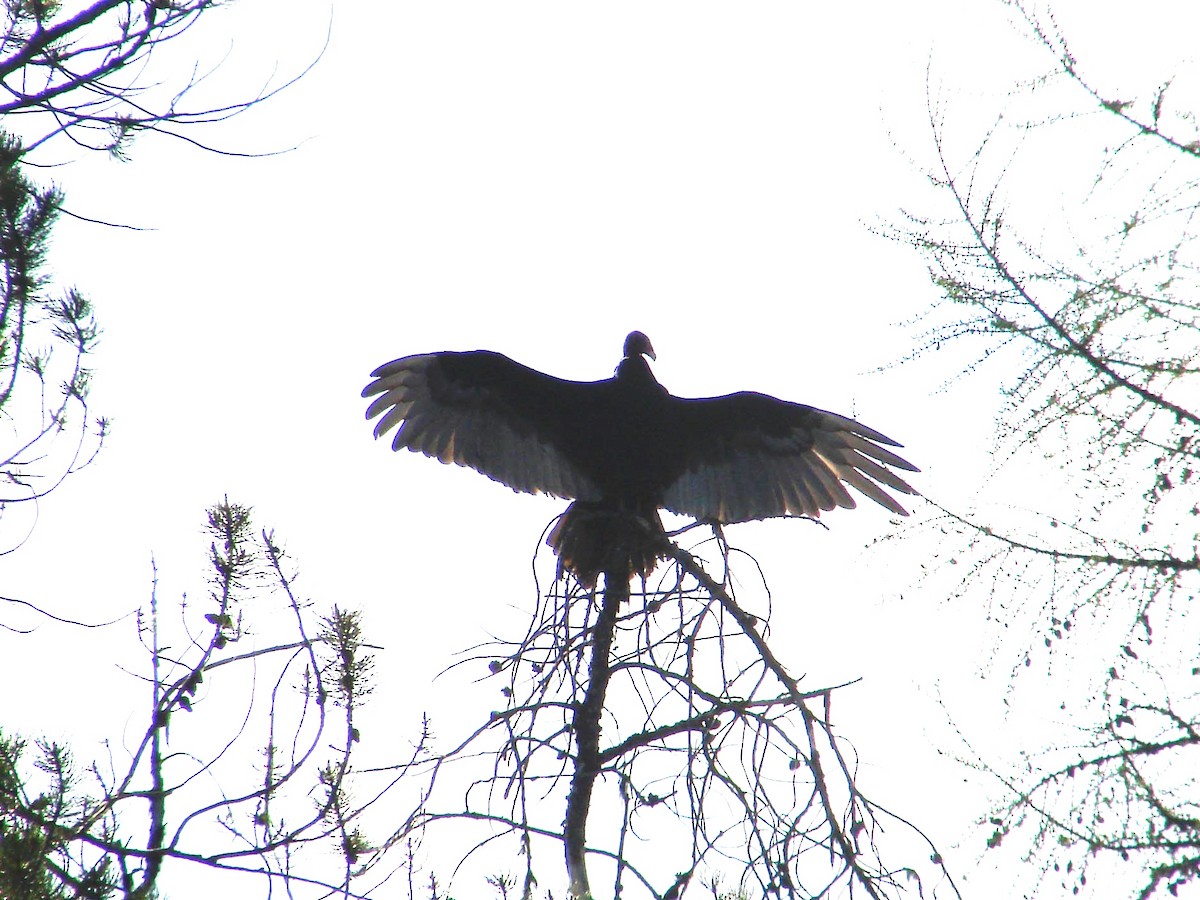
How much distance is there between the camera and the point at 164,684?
2.41m

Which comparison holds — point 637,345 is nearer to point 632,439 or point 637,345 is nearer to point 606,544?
point 632,439

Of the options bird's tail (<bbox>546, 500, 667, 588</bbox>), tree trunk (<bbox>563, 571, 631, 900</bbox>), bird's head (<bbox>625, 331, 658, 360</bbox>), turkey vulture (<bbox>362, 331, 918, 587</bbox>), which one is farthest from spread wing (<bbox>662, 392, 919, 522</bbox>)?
tree trunk (<bbox>563, 571, 631, 900</bbox>)

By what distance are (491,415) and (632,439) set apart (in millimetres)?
537

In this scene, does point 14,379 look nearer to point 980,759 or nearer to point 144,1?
point 144,1

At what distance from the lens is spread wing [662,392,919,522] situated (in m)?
4.18

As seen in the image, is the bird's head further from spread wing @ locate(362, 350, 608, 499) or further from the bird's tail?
the bird's tail

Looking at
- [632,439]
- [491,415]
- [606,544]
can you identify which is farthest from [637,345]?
[606,544]

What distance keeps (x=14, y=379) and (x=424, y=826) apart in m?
1.32

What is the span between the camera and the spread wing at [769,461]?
4.18 m

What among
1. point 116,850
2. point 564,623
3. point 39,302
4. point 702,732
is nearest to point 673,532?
point 564,623

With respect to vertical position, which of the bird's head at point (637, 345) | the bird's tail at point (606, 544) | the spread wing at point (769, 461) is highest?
the bird's head at point (637, 345)

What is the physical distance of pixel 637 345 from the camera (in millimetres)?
4195

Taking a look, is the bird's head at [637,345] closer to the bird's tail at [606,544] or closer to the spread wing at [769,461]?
the spread wing at [769,461]

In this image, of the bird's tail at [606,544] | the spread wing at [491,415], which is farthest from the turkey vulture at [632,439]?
the bird's tail at [606,544]
